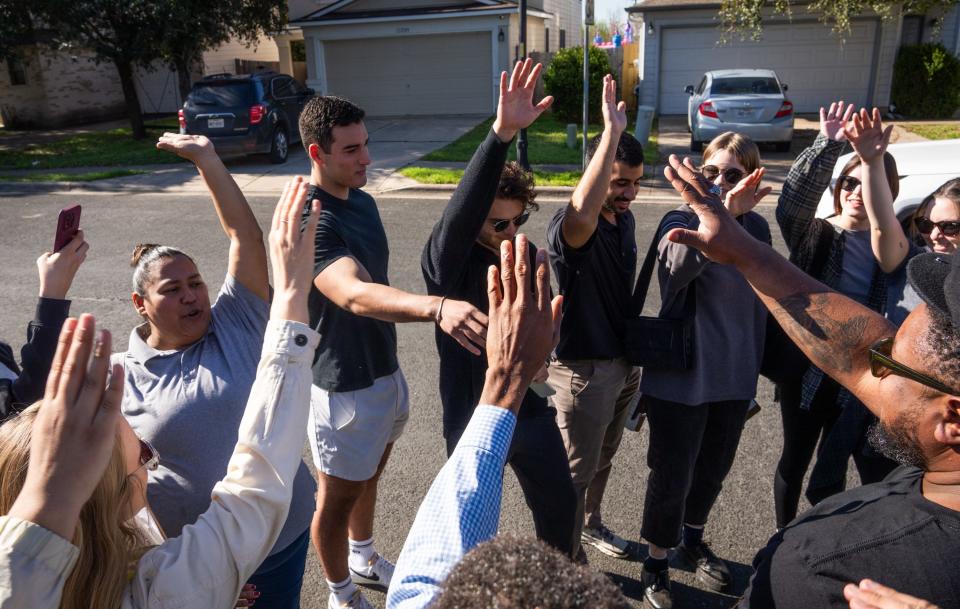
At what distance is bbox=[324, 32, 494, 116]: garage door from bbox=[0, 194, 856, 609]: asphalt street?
1143cm

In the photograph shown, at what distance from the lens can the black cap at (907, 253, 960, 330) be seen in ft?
4.61

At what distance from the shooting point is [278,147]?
49.1 ft

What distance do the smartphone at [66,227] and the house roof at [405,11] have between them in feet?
62.8

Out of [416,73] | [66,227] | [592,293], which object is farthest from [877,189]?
[416,73]

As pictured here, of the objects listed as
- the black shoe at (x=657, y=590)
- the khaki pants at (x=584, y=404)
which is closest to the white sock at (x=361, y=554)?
the khaki pants at (x=584, y=404)

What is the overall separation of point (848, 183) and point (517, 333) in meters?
2.32

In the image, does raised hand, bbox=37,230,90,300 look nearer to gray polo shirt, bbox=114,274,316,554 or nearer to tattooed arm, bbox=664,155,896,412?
gray polo shirt, bbox=114,274,316,554

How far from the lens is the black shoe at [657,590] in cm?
310

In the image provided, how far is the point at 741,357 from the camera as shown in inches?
118

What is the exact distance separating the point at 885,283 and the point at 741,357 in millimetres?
715

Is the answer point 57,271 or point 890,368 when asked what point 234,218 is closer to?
point 57,271

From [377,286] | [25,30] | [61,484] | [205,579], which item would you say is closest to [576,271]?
[377,286]

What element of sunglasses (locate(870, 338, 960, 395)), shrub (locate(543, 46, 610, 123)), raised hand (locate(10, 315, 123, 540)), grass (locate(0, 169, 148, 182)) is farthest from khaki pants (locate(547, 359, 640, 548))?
shrub (locate(543, 46, 610, 123))

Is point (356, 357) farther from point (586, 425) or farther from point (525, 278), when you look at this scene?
point (525, 278)
